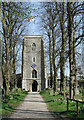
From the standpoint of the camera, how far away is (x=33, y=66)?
47812 mm

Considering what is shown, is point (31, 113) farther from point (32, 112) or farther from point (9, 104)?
point (9, 104)

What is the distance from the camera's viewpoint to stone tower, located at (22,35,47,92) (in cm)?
4728

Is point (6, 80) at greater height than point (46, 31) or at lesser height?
lesser

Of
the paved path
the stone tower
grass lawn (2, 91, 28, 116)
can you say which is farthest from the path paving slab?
the stone tower

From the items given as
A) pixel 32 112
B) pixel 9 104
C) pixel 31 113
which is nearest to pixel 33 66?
pixel 9 104

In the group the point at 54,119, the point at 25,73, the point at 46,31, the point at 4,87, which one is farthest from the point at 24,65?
the point at 54,119

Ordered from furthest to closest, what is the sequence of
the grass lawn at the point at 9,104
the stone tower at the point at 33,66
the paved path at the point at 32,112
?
1. the stone tower at the point at 33,66
2. the grass lawn at the point at 9,104
3. the paved path at the point at 32,112

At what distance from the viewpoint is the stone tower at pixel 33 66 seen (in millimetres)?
47281

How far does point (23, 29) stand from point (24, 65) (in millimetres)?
21929

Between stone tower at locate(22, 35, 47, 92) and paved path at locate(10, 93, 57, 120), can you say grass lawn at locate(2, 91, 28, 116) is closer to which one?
paved path at locate(10, 93, 57, 120)

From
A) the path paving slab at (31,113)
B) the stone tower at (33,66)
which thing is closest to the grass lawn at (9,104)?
the path paving slab at (31,113)

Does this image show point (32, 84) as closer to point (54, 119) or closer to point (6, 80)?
point (6, 80)

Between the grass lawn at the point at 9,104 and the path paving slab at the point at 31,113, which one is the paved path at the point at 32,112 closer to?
the path paving slab at the point at 31,113

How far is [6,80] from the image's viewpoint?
17.2 m
